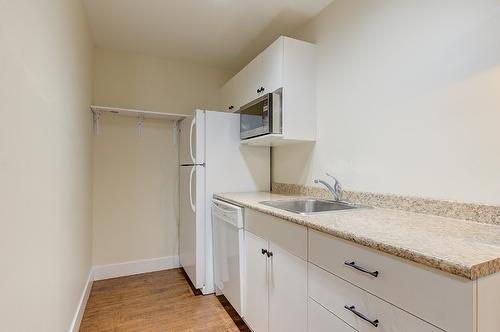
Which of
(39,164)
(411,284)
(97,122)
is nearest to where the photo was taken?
(411,284)

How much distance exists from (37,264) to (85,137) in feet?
4.83

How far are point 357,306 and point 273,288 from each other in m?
0.63

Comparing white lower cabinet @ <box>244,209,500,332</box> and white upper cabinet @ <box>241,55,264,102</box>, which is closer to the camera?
white lower cabinet @ <box>244,209,500,332</box>

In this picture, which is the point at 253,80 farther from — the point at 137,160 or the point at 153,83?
the point at 137,160

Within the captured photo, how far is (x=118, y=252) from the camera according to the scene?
282cm

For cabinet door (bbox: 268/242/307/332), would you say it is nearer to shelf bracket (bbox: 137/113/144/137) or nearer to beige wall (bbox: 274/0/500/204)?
beige wall (bbox: 274/0/500/204)

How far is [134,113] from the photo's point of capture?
2.75 meters

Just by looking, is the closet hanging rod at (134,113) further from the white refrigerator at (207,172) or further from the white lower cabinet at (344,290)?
the white lower cabinet at (344,290)

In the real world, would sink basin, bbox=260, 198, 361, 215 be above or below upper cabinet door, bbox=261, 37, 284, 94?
below

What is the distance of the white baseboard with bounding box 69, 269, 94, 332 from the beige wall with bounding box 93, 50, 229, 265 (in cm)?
30

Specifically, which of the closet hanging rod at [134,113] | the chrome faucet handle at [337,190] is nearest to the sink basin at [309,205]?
the chrome faucet handle at [337,190]

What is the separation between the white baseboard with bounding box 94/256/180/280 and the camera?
8.98ft

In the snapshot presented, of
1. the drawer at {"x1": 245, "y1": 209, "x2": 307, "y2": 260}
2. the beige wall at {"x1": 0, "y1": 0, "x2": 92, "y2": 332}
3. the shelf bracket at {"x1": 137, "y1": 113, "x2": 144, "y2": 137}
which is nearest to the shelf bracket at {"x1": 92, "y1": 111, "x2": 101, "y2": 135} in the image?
the shelf bracket at {"x1": 137, "y1": 113, "x2": 144, "y2": 137}

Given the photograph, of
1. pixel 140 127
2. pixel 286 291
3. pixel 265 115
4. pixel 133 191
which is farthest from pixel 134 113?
pixel 286 291
